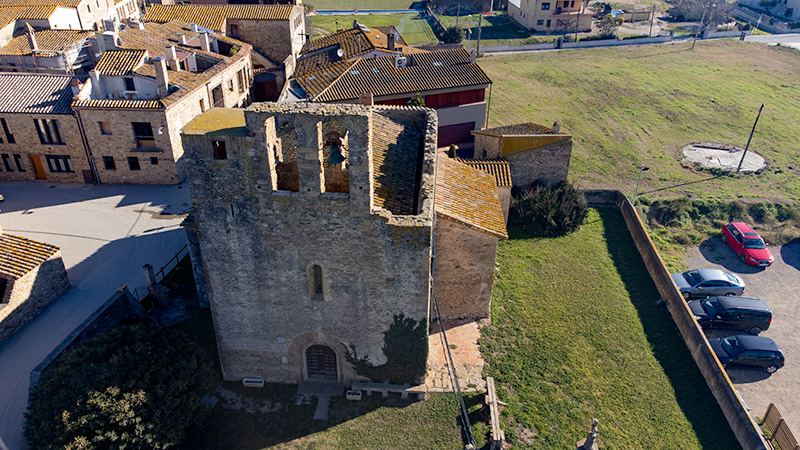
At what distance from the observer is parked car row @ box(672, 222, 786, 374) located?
73.8 feet

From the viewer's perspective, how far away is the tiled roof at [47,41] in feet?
126

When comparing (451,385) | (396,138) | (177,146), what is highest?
(396,138)

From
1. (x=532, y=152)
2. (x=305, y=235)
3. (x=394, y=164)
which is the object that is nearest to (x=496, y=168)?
(x=532, y=152)

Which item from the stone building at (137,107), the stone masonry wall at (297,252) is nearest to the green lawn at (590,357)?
the stone masonry wall at (297,252)

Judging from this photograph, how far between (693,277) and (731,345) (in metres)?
5.07

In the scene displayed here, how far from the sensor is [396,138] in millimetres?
23125

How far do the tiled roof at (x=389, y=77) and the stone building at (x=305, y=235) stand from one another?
16.8m

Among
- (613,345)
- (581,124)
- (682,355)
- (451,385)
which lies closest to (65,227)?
(451,385)

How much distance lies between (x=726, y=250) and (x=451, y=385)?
70.2 feet

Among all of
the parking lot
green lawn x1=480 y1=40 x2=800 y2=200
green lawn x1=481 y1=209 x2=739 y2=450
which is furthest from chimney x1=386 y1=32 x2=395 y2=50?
the parking lot

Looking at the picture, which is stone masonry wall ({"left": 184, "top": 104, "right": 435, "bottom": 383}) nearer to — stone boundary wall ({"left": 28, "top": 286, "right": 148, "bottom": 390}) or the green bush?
the green bush

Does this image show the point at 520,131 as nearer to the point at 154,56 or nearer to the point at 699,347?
the point at 699,347

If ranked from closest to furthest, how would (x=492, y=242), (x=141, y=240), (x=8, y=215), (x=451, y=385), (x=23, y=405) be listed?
1. (x=23, y=405)
2. (x=451, y=385)
3. (x=492, y=242)
4. (x=141, y=240)
5. (x=8, y=215)

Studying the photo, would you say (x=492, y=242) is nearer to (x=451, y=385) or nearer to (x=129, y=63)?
(x=451, y=385)
